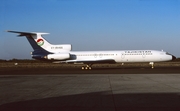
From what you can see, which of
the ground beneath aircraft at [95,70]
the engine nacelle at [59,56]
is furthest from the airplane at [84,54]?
the ground beneath aircraft at [95,70]

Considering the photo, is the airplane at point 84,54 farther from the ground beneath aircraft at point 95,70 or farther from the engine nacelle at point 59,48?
the ground beneath aircraft at point 95,70

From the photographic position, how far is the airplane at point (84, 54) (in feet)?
114

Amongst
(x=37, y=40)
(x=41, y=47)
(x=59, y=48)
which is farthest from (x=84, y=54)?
(x=37, y=40)

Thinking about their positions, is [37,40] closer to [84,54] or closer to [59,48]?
[59,48]

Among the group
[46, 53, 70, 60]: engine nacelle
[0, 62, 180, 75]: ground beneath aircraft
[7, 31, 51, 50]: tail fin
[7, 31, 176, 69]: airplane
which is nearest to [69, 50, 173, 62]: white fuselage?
[7, 31, 176, 69]: airplane

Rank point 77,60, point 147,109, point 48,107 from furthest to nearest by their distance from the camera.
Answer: point 77,60, point 48,107, point 147,109

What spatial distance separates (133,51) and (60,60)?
11.6 m

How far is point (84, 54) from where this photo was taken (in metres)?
35.9

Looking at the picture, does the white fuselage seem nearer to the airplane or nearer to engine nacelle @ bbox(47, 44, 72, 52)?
the airplane

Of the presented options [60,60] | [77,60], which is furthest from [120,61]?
[60,60]

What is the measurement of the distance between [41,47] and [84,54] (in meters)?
7.02

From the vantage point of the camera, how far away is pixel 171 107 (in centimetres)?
662

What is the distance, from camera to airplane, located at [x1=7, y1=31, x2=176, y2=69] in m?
34.7

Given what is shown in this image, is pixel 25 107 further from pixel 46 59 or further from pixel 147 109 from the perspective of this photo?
pixel 46 59
